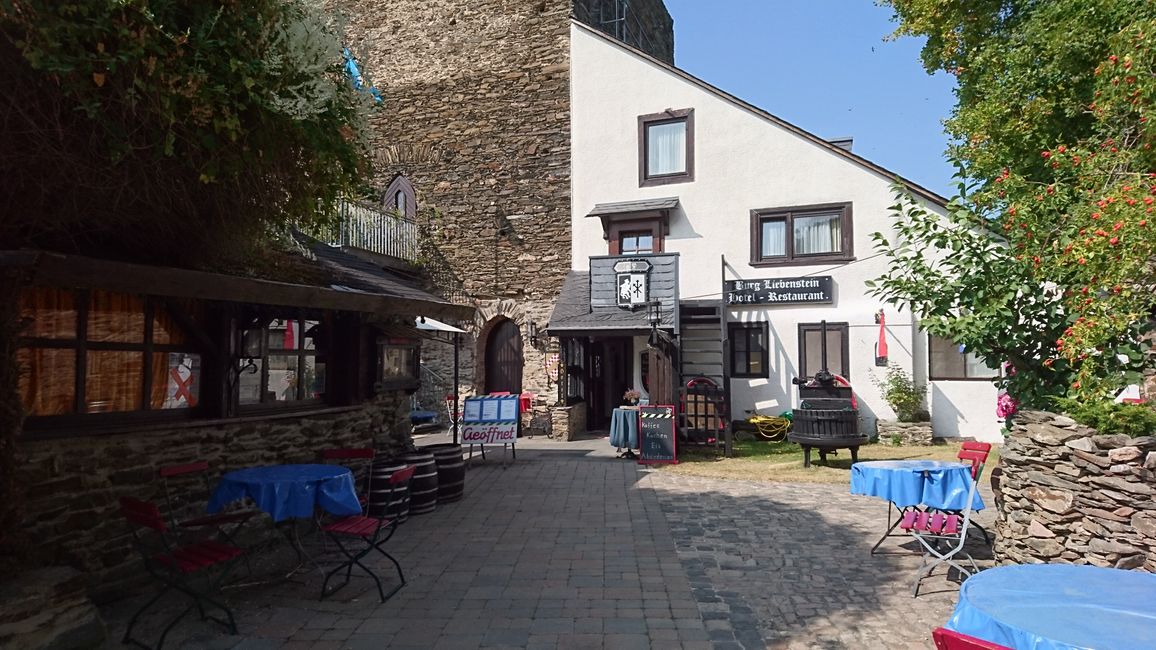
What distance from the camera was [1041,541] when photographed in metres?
4.96

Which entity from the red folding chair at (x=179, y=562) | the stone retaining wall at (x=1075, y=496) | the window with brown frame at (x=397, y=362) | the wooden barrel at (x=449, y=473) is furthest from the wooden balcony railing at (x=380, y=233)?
the stone retaining wall at (x=1075, y=496)

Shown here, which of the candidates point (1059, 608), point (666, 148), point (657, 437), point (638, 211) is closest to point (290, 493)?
point (1059, 608)

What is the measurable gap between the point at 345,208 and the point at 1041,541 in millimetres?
11599

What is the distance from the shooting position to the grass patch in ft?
32.7

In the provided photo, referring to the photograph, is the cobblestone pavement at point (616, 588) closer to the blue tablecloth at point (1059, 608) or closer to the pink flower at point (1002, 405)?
the blue tablecloth at point (1059, 608)

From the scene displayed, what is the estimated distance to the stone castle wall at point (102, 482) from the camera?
4574 millimetres

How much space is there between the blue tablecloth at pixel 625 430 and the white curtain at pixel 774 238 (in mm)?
5135

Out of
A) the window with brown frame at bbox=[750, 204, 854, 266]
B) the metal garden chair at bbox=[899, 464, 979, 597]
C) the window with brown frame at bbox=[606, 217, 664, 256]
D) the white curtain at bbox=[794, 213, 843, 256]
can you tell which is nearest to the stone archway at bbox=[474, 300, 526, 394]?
the window with brown frame at bbox=[606, 217, 664, 256]

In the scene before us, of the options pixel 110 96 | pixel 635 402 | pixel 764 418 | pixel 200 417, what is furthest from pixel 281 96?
pixel 764 418

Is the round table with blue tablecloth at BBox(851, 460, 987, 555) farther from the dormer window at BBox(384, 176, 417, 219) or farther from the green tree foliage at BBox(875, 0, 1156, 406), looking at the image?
the dormer window at BBox(384, 176, 417, 219)

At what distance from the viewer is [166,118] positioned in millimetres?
3771

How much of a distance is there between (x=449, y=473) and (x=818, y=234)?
9.62 m

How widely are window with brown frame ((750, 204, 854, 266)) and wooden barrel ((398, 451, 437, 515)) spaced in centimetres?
918

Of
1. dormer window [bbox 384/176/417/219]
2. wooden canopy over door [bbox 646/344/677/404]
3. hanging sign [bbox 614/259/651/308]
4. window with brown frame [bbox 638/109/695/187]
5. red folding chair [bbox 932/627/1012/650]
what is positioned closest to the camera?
red folding chair [bbox 932/627/1012/650]
